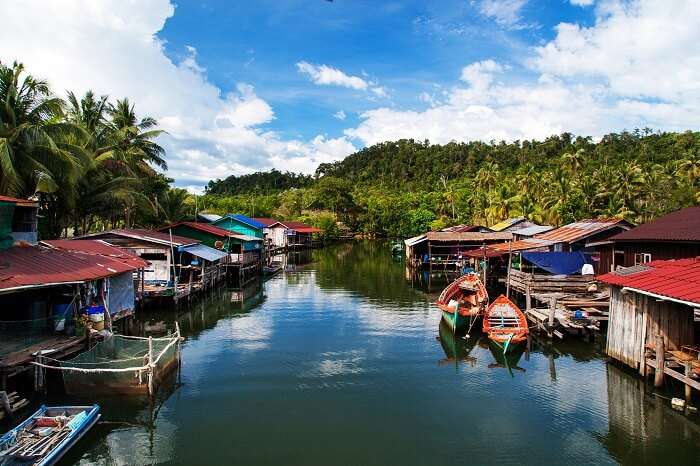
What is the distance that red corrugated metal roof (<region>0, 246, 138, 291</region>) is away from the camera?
13836mm

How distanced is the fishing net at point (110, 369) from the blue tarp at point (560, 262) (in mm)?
20404

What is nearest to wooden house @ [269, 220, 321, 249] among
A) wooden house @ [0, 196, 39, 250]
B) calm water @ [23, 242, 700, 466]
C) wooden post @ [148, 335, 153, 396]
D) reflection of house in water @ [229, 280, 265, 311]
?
reflection of house in water @ [229, 280, 265, 311]

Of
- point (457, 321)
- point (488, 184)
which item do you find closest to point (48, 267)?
point (457, 321)

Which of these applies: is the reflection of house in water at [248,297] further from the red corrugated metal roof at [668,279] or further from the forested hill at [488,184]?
the forested hill at [488,184]

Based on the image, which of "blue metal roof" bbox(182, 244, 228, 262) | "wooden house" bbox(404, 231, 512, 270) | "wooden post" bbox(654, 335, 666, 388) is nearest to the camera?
"wooden post" bbox(654, 335, 666, 388)

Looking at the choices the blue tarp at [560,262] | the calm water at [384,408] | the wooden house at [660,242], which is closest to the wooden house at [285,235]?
the blue tarp at [560,262]

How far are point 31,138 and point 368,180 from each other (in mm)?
100390

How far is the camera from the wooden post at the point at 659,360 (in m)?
13.8

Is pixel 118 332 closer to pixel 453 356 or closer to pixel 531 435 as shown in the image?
pixel 453 356

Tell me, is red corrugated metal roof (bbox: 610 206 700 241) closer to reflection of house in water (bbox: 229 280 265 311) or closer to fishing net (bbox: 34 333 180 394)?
fishing net (bbox: 34 333 180 394)

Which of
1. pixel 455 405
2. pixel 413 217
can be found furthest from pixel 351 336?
pixel 413 217

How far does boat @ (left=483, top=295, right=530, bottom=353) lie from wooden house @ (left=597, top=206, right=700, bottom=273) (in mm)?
6878

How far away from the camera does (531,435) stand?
12.2m

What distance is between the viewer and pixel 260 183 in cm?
14600
